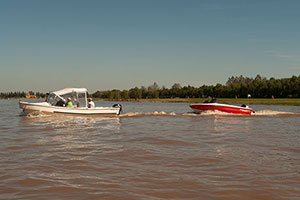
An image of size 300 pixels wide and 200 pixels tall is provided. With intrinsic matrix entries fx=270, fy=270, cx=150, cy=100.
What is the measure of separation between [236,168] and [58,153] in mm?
5661

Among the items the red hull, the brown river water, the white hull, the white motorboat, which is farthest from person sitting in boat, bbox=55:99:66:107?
the brown river water

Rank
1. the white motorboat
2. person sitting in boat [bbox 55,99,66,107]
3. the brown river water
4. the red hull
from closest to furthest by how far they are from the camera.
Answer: the brown river water
the white motorboat
person sitting in boat [bbox 55,99,66,107]
the red hull

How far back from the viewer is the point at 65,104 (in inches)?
1029

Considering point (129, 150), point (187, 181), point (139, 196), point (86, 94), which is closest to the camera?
point (139, 196)

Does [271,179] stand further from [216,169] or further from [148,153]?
[148,153]

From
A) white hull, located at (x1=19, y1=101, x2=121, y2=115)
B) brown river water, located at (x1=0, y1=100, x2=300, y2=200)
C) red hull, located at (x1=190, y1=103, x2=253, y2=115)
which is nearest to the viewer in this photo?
brown river water, located at (x1=0, y1=100, x2=300, y2=200)

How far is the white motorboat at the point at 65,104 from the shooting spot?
24781mm

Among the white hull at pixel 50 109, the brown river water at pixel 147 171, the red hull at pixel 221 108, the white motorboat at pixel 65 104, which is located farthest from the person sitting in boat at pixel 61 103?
the brown river water at pixel 147 171

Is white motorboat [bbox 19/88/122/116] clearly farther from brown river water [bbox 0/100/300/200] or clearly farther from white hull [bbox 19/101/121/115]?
brown river water [bbox 0/100/300/200]

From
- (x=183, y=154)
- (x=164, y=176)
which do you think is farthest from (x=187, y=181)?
(x=183, y=154)

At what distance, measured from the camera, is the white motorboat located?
24781 mm

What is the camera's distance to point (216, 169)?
717cm

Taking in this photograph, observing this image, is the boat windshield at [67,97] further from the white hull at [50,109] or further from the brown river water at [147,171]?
the brown river water at [147,171]

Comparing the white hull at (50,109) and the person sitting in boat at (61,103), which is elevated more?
the person sitting in boat at (61,103)
